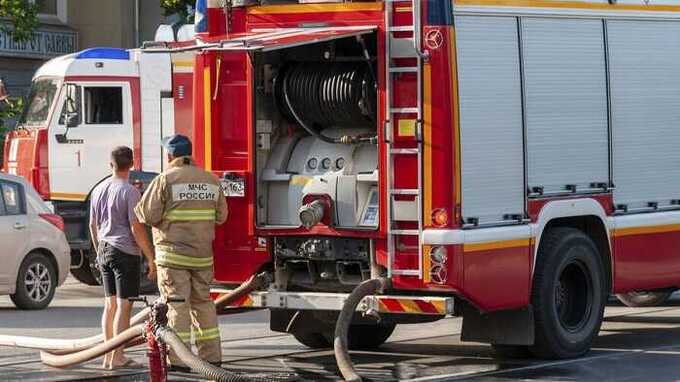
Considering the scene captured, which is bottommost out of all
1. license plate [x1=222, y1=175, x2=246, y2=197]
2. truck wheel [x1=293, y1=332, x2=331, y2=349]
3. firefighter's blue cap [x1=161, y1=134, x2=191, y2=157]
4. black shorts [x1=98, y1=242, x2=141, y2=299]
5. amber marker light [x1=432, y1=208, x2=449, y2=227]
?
truck wheel [x1=293, y1=332, x2=331, y2=349]

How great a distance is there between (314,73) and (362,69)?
44 cm

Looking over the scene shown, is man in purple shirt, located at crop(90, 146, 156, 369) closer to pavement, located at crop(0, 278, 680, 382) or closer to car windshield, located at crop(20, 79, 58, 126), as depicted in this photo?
pavement, located at crop(0, 278, 680, 382)

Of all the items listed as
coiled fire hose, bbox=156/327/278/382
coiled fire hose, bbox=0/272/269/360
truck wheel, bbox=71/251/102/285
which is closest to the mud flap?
coiled fire hose, bbox=0/272/269/360

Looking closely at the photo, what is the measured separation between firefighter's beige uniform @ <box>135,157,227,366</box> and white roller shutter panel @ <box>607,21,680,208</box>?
11.8 feet

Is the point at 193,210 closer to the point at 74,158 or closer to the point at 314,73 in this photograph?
the point at 314,73

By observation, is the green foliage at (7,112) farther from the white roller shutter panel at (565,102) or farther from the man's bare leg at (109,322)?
the white roller shutter panel at (565,102)

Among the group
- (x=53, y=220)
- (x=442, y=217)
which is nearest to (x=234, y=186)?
(x=442, y=217)

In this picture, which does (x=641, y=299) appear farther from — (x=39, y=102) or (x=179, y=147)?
(x=39, y=102)

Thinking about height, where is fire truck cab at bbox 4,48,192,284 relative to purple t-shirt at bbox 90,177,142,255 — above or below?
above

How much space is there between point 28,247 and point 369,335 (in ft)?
17.6

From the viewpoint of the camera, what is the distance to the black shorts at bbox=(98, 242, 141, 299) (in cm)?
1280

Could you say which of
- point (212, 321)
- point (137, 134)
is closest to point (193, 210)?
point (212, 321)

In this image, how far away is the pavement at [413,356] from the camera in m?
12.4

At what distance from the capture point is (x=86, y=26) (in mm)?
32844
